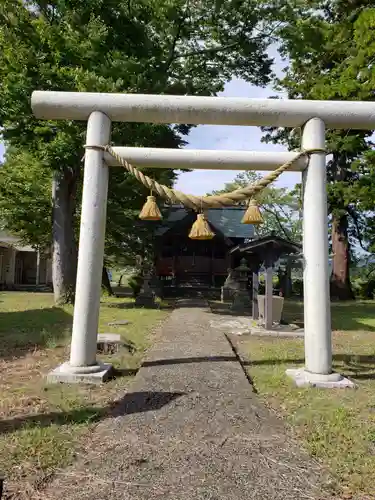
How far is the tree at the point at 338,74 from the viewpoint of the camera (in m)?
12.0

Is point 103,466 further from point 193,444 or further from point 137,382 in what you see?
point 137,382

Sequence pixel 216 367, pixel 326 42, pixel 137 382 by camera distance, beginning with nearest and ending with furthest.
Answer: pixel 137 382 → pixel 216 367 → pixel 326 42

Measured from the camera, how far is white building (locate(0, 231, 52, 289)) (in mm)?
26219

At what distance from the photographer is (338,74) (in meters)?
14.3

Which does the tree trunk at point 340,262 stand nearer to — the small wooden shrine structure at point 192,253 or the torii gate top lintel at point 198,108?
the small wooden shrine structure at point 192,253

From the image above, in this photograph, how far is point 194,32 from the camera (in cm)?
1608

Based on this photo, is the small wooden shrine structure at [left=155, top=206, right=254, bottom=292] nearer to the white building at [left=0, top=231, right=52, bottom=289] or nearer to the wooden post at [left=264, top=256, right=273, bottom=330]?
the white building at [left=0, top=231, right=52, bottom=289]

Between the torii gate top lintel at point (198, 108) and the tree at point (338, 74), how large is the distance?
7.05 metres

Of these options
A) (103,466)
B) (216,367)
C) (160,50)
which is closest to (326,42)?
(160,50)

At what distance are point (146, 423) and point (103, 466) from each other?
0.80 meters

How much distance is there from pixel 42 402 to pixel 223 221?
1960 centimetres

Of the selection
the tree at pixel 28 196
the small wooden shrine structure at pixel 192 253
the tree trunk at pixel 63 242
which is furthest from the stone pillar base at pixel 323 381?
the small wooden shrine structure at pixel 192 253

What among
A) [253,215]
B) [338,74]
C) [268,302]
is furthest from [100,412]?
[338,74]

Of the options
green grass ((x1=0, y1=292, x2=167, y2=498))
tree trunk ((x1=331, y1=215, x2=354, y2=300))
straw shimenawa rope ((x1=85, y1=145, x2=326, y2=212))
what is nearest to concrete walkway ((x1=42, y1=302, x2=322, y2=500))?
green grass ((x1=0, y1=292, x2=167, y2=498))
